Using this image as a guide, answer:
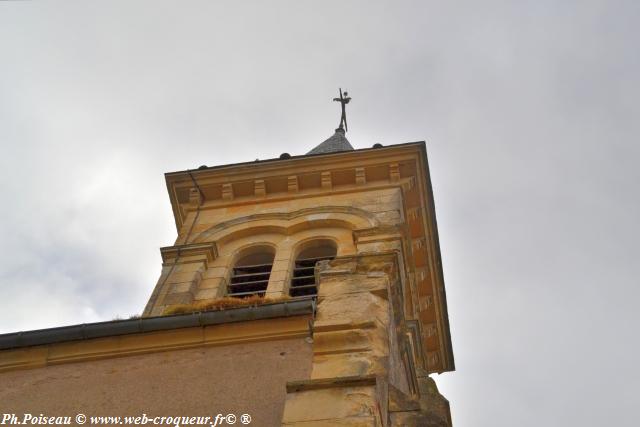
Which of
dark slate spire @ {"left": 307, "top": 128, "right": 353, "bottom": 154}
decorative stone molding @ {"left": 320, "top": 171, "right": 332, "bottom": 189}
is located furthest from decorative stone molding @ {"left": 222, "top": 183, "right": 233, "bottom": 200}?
dark slate spire @ {"left": 307, "top": 128, "right": 353, "bottom": 154}

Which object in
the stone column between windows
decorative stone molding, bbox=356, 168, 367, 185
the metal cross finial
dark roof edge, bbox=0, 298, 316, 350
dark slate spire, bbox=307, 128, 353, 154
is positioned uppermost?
the metal cross finial

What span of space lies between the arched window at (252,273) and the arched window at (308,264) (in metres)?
0.45

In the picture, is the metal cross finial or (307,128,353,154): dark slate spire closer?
(307,128,353,154): dark slate spire

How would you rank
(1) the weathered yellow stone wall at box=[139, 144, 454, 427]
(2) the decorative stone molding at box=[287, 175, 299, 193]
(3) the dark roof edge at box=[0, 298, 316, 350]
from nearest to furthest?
(1) the weathered yellow stone wall at box=[139, 144, 454, 427] → (3) the dark roof edge at box=[0, 298, 316, 350] → (2) the decorative stone molding at box=[287, 175, 299, 193]

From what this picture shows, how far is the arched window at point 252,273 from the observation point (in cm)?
1227

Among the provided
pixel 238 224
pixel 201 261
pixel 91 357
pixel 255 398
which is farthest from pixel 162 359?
pixel 238 224

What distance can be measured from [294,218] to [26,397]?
267 inches

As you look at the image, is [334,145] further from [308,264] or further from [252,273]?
[252,273]

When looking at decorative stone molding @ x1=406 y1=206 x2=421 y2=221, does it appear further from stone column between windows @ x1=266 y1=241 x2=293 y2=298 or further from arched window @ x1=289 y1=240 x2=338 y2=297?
stone column between windows @ x1=266 y1=241 x2=293 y2=298

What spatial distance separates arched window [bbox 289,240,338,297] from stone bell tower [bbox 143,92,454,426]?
2 cm

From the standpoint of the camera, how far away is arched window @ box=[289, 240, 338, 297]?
12.0 metres

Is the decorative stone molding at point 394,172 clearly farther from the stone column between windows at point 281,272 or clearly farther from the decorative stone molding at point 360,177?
the stone column between windows at point 281,272

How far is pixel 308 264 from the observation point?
12.9m

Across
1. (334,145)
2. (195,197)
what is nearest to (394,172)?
(195,197)
